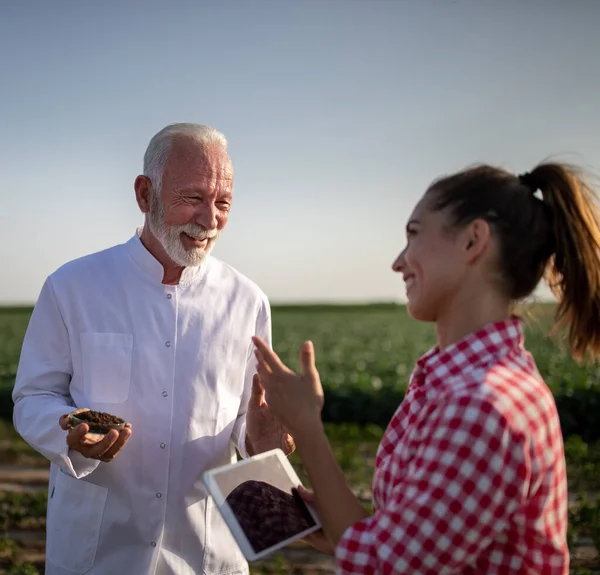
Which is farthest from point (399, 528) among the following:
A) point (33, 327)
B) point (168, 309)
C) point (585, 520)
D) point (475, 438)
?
point (585, 520)

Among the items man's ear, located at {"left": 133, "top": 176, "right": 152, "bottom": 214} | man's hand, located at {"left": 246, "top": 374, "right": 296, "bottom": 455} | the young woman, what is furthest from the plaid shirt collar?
man's ear, located at {"left": 133, "top": 176, "right": 152, "bottom": 214}

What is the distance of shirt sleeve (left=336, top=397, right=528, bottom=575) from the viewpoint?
4.95ft

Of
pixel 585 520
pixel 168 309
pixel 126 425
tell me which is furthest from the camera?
pixel 585 520

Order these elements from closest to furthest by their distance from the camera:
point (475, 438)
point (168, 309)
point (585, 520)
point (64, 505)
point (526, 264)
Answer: point (475, 438)
point (526, 264)
point (64, 505)
point (168, 309)
point (585, 520)

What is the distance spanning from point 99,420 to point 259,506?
0.86 m

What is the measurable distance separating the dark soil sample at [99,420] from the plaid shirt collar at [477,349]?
128 cm

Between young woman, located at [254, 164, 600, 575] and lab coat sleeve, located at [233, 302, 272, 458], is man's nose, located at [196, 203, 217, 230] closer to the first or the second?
lab coat sleeve, located at [233, 302, 272, 458]

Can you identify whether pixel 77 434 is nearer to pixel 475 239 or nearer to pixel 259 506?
pixel 259 506

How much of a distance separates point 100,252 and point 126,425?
3.09 ft

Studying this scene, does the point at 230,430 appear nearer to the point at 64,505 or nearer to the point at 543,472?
the point at 64,505

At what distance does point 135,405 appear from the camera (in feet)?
9.41

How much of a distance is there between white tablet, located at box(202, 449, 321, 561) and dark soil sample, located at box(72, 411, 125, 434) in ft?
2.24

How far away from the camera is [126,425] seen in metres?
2.52

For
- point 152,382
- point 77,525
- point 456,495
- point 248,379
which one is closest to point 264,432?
point 248,379
